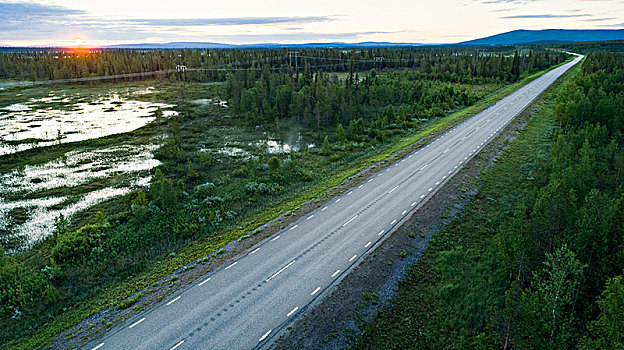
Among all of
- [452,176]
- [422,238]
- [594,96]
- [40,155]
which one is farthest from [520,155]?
[40,155]

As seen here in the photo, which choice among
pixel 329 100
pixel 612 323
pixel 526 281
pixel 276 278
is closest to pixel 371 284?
pixel 276 278

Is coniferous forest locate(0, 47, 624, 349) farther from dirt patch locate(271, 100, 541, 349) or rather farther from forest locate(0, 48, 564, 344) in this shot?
dirt patch locate(271, 100, 541, 349)

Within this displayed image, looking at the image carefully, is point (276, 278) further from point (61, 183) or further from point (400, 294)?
point (61, 183)

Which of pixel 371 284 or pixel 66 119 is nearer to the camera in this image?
pixel 371 284

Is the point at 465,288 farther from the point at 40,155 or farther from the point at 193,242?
the point at 40,155

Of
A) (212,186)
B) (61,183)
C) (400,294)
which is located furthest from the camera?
(61,183)

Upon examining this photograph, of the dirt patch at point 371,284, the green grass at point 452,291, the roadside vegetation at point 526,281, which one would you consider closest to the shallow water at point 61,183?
the dirt patch at point 371,284

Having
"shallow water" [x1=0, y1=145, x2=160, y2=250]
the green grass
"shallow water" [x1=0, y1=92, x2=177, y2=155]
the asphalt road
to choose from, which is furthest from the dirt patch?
"shallow water" [x1=0, y1=92, x2=177, y2=155]
